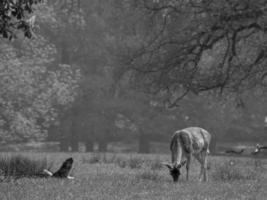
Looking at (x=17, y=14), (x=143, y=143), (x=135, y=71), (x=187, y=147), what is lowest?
(x=143, y=143)

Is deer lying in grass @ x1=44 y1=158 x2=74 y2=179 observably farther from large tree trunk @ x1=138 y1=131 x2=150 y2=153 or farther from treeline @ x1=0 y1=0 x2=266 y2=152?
large tree trunk @ x1=138 y1=131 x2=150 y2=153

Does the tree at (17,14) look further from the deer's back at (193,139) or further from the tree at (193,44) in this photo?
the tree at (193,44)

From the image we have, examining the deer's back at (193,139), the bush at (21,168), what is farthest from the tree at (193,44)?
the bush at (21,168)

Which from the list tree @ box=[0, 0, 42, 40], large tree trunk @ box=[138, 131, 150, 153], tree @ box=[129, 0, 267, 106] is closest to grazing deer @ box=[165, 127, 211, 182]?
tree @ box=[129, 0, 267, 106]

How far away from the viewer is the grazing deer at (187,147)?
18.4 m

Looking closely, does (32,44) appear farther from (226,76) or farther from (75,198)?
(75,198)

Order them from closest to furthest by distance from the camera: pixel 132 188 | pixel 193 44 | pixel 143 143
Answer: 1. pixel 132 188
2. pixel 193 44
3. pixel 143 143

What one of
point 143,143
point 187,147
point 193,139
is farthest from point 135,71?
point 143,143

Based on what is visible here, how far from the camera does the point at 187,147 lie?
19.2 meters

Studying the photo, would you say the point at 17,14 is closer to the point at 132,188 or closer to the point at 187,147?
the point at 132,188

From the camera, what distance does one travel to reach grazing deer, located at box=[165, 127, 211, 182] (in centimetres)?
1844

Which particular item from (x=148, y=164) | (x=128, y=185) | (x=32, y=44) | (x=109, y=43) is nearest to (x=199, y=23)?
(x=148, y=164)

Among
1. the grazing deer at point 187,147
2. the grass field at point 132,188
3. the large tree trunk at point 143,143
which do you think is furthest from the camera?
the large tree trunk at point 143,143

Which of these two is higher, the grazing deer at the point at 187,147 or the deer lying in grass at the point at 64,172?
the grazing deer at the point at 187,147
